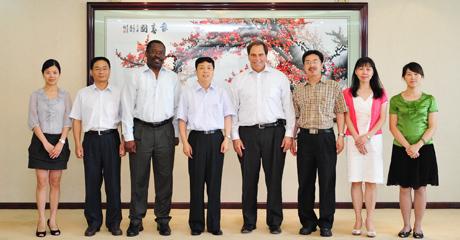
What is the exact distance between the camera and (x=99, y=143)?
4.25 m

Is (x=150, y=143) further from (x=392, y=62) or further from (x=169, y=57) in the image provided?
(x=392, y=62)

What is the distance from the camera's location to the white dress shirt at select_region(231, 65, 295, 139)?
4.24m

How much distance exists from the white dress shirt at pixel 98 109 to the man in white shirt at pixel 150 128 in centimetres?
12

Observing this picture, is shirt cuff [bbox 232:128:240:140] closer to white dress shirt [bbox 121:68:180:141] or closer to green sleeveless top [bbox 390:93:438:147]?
white dress shirt [bbox 121:68:180:141]

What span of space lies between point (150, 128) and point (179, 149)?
1.34m

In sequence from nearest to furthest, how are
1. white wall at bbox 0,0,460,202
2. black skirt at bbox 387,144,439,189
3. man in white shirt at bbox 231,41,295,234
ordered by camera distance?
1. black skirt at bbox 387,144,439,189
2. man in white shirt at bbox 231,41,295,234
3. white wall at bbox 0,0,460,202

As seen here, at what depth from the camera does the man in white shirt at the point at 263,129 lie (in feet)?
13.9

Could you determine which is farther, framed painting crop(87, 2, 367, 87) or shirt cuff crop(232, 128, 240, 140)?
framed painting crop(87, 2, 367, 87)

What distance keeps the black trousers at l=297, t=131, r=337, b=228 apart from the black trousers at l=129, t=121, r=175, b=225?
107cm

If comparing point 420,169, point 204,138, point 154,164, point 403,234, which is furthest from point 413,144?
point 154,164

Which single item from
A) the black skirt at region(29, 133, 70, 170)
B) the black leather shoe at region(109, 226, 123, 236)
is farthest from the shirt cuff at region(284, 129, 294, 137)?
the black skirt at region(29, 133, 70, 170)

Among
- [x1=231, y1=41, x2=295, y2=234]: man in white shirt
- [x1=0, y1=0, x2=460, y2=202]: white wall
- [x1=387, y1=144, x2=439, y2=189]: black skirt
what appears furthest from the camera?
[x1=0, y1=0, x2=460, y2=202]: white wall

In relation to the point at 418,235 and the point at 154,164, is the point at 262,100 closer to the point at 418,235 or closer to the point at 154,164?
the point at 154,164

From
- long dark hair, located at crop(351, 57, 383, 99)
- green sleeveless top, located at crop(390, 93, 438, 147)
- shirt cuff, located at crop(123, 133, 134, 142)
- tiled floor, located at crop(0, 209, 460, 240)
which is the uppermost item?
long dark hair, located at crop(351, 57, 383, 99)
